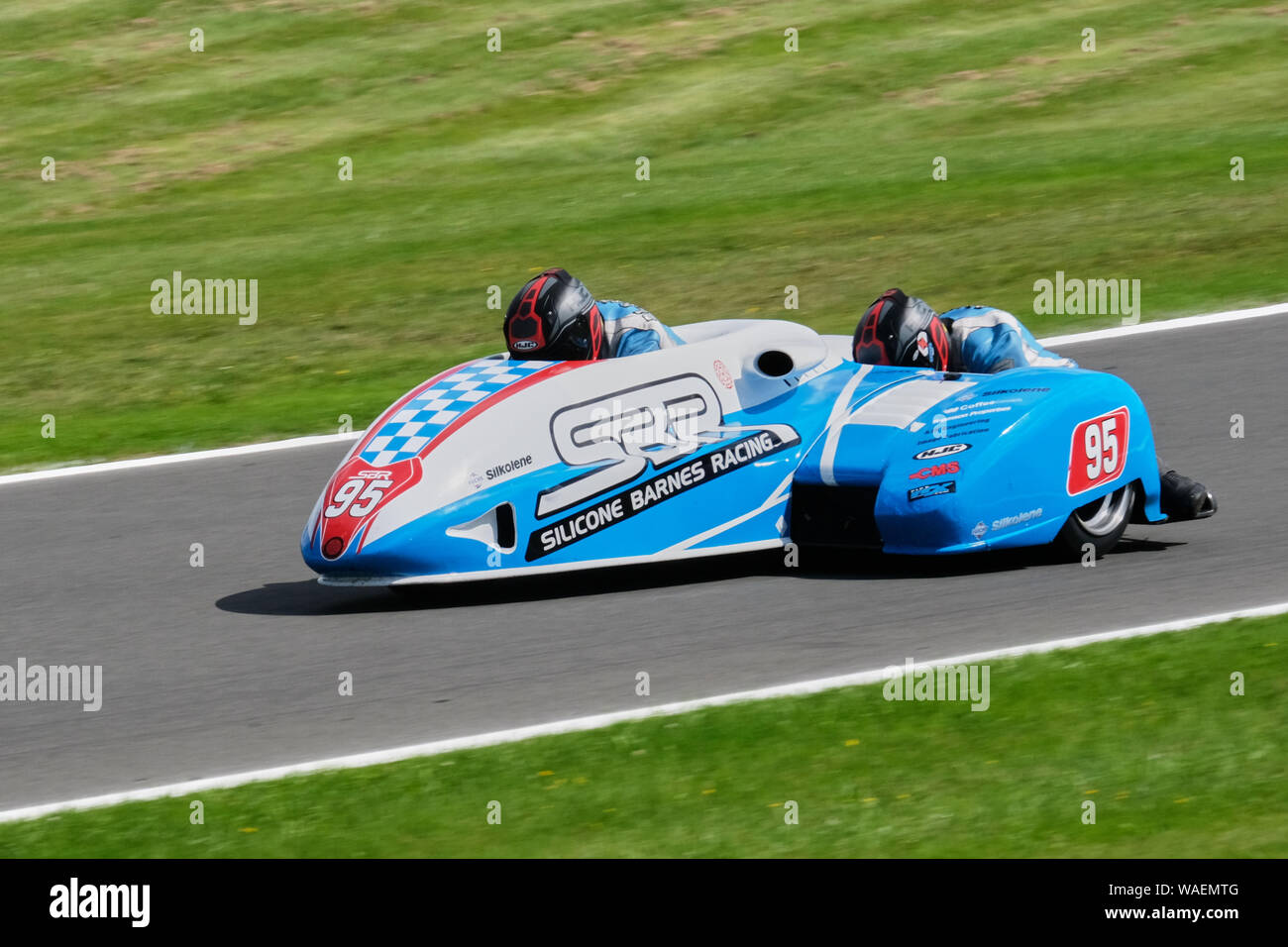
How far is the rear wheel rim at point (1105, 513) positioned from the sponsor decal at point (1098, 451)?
0.35 feet

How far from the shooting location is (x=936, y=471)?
8.78 m

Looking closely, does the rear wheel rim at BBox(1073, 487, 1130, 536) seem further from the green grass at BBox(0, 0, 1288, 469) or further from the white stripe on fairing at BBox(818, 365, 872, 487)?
the green grass at BBox(0, 0, 1288, 469)

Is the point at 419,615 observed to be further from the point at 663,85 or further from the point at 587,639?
the point at 663,85

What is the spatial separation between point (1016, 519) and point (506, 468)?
2.17 m

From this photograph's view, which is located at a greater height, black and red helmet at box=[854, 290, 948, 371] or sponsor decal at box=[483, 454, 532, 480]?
black and red helmet at box=[854, 290, 948, 371]

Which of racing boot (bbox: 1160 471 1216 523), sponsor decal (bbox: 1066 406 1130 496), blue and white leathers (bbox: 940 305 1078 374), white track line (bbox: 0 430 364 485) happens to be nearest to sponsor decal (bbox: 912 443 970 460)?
sponsor decal (bbox: 1066 406 1130 496)

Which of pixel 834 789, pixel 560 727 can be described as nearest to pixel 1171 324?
pixel 560 727

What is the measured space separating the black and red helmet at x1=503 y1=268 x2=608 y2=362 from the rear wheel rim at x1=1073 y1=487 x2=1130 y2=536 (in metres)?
2.27

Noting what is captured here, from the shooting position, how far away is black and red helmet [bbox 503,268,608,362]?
8984mm
